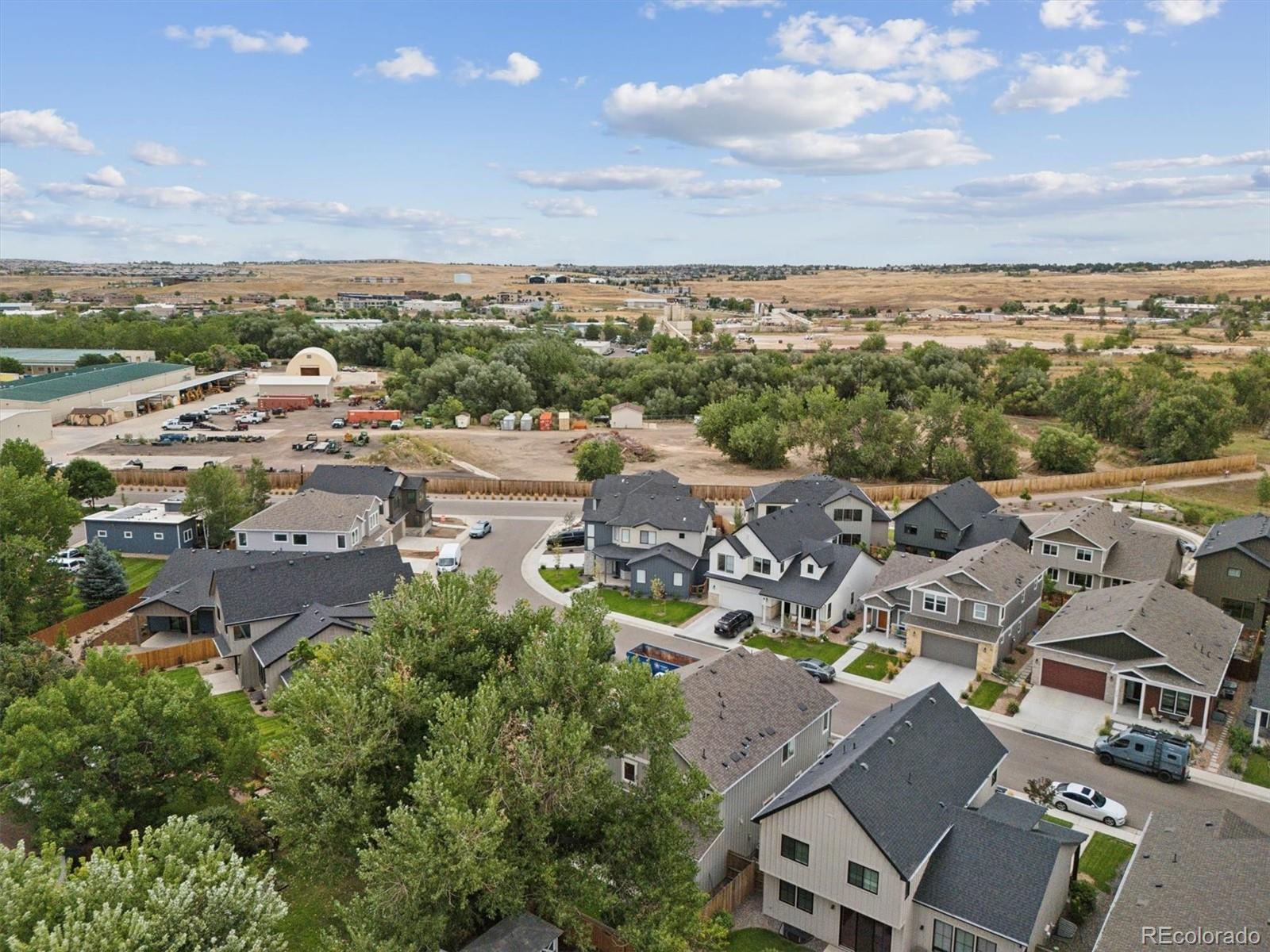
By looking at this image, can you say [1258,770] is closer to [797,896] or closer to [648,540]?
[797,896]

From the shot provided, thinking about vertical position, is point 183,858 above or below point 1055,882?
above

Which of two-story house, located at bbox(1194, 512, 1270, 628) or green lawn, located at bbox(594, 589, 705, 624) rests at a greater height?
two-story house, located at bbox(1194, 512, 1270, 628)

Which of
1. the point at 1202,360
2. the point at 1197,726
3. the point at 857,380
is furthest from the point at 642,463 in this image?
the point at 1202,360

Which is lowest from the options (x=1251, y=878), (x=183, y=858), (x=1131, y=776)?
(x=1131, y=776)

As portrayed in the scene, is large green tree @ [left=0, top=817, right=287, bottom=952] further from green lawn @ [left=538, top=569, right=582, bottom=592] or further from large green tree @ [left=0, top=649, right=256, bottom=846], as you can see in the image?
green lawn @ [left=538, top=569, right=582, bottom=592]

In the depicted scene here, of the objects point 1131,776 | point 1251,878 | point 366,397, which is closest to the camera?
point 1251,878

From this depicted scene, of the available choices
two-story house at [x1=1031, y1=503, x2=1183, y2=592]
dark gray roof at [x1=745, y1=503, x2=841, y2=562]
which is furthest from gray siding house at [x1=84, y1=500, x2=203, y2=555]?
two-story house at [x1=1031, y1=503, x2=1183, y2=592]

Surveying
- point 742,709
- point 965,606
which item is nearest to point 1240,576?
point 965,606

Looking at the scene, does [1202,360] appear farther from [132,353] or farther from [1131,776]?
[132,353]
